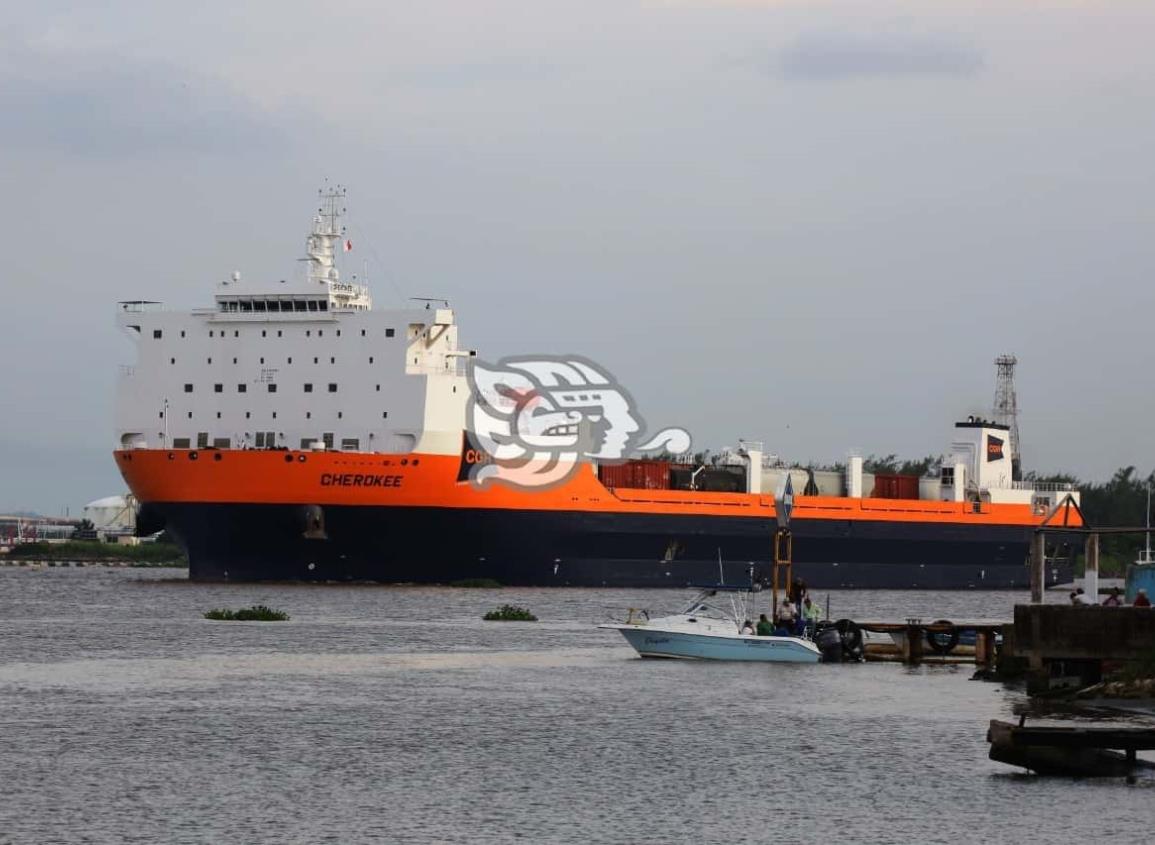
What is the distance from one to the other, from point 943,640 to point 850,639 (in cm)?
260

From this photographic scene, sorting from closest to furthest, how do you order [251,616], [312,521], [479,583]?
[251,616] → [312,521] → [479,583]

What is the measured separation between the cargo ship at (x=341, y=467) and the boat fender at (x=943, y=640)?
654 inches

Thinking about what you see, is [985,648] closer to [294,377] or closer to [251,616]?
[251,616]

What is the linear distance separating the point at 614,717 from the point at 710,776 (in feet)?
15.3

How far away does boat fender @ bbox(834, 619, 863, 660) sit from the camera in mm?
A: 33719

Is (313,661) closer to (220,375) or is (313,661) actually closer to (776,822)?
(776,822)

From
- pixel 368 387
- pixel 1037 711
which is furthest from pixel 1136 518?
pixel 1037 711

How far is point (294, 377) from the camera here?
53.8 metres

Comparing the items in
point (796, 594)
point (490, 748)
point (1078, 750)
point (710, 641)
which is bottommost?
point (490, 748)

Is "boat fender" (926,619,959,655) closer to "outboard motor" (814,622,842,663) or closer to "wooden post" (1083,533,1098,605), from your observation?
"outboard motor" (814,622,842,663)

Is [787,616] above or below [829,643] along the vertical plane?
above

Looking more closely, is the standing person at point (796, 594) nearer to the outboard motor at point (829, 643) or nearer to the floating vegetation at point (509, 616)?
the outboard motor at point (829, 643)

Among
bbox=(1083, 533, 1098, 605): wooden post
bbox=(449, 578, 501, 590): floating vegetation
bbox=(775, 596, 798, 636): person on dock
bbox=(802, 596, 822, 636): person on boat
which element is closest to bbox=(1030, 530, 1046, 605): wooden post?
bbox=(1083, 533, 1098, 605): wooden post

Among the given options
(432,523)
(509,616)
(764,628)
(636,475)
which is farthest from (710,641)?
(636,475)
